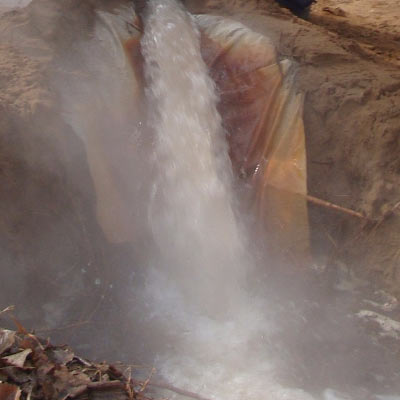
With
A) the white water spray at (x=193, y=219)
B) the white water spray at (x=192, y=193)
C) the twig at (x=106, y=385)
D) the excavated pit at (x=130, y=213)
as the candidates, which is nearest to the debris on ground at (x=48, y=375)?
the twig at (x=106, y=385)

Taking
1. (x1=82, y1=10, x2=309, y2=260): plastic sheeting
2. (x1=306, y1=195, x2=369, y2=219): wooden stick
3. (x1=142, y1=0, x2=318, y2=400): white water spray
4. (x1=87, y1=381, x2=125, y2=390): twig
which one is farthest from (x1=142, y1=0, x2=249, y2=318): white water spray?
(x1=87, y1=381, x2=125, y2=390): twig

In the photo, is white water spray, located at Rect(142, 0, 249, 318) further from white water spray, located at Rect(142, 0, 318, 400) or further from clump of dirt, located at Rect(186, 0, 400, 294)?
clump of dirt, located at Rect(186, 0, 400, 294)

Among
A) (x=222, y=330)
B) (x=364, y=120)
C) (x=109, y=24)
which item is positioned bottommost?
(x=222, y=330)

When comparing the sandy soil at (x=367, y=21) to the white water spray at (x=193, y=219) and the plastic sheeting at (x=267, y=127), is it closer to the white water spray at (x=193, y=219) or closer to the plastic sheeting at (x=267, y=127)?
the plastic sheeting at (x=267, y=127)

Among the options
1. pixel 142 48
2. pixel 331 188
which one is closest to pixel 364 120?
pixel 331 188

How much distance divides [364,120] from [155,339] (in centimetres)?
186

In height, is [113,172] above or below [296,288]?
above

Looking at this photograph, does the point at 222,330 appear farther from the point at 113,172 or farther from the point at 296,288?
the point at 113,172

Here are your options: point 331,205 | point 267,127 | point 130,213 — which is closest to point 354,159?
point 331,205

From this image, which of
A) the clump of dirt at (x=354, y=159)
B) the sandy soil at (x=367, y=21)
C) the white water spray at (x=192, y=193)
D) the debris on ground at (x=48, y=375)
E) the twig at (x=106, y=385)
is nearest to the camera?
the debris on ground at (x=48, y=375)

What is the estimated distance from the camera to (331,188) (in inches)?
143

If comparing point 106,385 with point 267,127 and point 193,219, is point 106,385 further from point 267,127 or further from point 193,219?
point 267,127

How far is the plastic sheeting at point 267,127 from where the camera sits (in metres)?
3.64

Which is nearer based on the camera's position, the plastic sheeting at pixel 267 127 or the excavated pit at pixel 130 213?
the excavated pit at pixel 130 213
